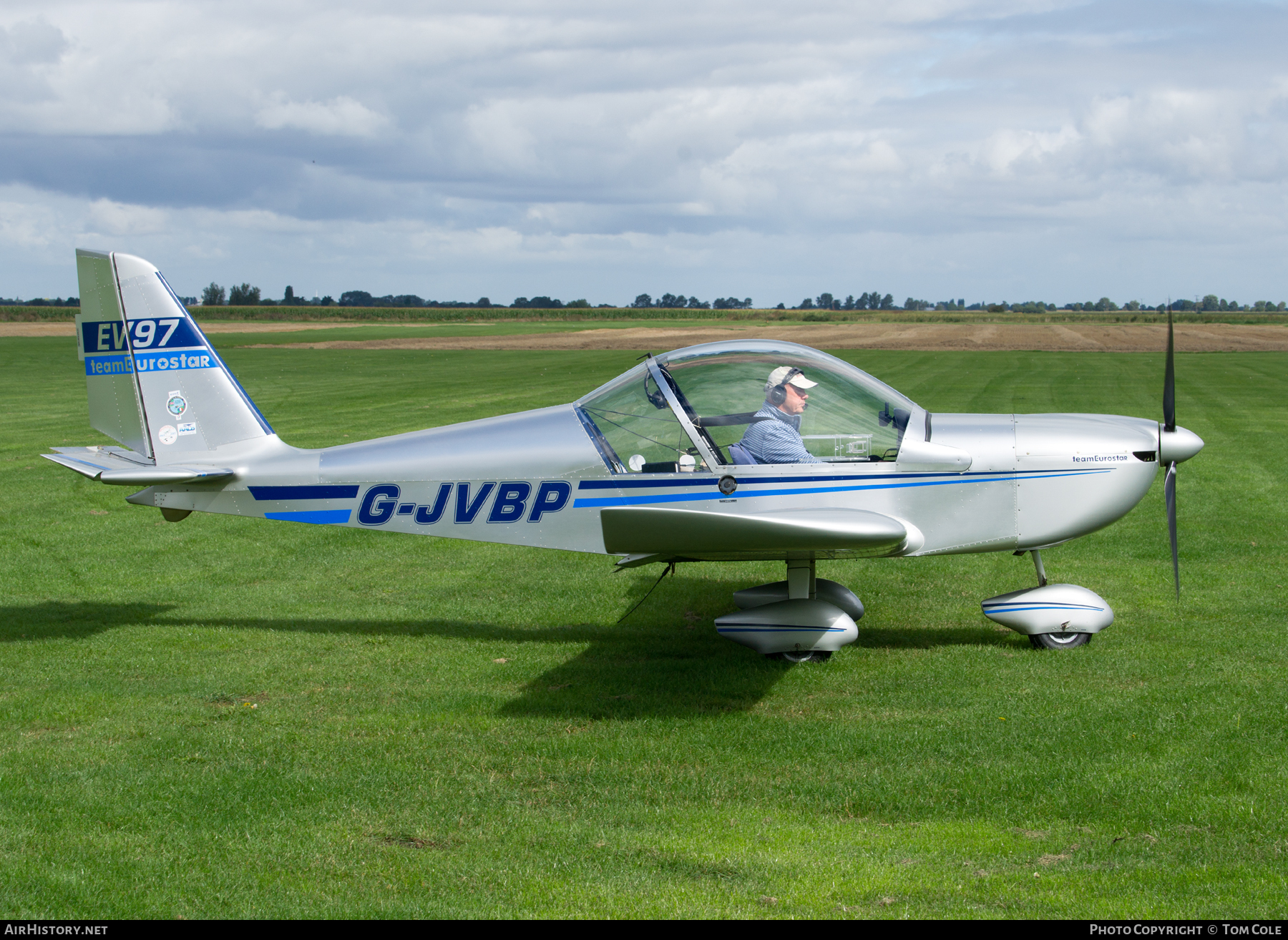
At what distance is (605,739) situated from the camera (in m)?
5.83

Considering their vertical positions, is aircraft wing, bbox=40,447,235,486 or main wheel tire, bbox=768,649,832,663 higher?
aircraft wing, bbox=40,447,235,486

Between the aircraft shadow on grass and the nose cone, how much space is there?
1754 mm

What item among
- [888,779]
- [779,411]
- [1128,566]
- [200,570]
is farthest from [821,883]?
[200,570]

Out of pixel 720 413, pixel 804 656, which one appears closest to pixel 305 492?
pixel 720 413

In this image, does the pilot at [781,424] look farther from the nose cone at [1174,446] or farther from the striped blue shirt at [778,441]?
the nose cone at [1174,446]

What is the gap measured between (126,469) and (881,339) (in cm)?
6714

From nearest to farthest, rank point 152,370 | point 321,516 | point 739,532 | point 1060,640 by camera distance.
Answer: point 739,532, point 1060,640, point 321,516, point 152,370

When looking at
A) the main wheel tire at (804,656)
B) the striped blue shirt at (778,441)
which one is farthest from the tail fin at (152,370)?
the main wheel tire at (804,656)

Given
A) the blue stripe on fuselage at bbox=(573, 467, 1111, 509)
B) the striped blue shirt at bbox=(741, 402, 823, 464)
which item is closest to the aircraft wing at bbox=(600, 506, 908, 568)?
the blue stripe on fuselage at bbox=(573, 467, 1111, 509)

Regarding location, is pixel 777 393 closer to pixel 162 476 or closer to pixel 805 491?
pixel 805 491

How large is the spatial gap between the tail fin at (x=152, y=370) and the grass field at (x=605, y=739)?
1.56 meters

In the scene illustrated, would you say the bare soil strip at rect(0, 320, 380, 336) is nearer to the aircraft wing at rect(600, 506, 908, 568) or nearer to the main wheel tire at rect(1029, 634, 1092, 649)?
the aircraft wing at rect(600, 506, 908, 568)

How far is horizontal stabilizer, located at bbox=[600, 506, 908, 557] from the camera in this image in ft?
19.3
